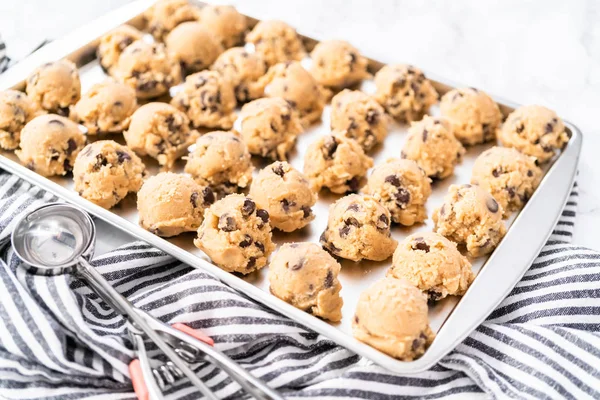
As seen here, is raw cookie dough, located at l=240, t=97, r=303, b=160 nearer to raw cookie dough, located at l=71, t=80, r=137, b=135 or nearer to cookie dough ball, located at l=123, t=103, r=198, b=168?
cookie dough ball, located at l=123, t=103, r=198, b=168

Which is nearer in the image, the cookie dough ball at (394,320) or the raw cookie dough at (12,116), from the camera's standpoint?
the cookie dough ball at (394,320)

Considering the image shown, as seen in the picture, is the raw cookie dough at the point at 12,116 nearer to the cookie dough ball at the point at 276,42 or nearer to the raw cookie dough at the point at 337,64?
the cookie dough ball at the point at 276,42

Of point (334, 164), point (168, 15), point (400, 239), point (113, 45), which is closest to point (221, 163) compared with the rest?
point (334, 164)

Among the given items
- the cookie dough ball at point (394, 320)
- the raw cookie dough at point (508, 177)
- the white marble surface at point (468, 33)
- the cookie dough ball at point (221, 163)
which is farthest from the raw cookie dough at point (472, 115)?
the cookie dough ball at point (394, 320)

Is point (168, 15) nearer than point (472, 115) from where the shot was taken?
No

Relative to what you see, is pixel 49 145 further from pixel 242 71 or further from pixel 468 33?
pixel 468 33

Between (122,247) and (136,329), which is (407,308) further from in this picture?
(122,247)

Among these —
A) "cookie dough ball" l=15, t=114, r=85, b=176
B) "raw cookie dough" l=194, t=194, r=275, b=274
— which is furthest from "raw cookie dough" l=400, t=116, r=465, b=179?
"cookie dough ball" l=15, t=114, r=85, b=176
